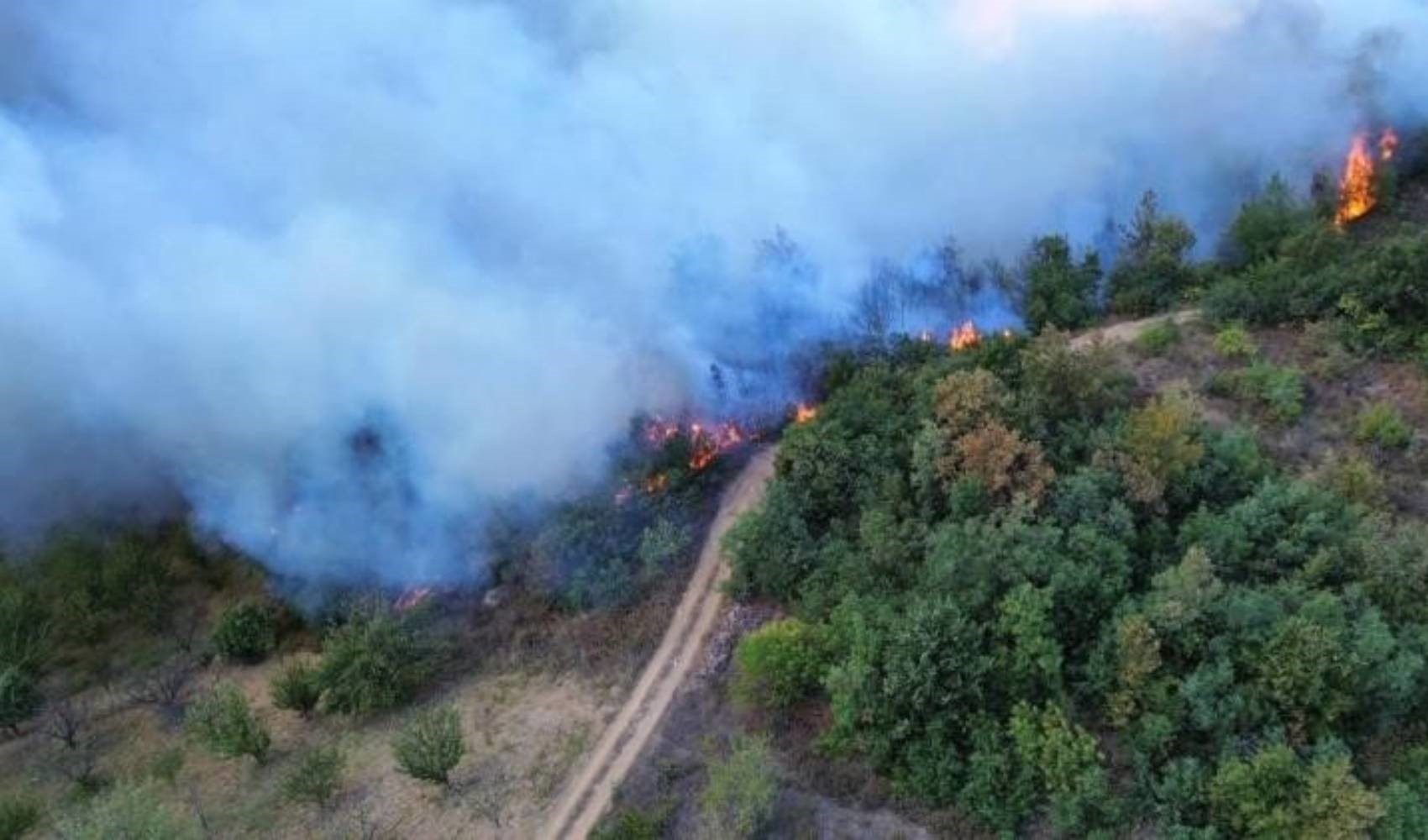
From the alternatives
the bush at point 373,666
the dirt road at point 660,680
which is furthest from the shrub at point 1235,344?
the bush at point 373,666

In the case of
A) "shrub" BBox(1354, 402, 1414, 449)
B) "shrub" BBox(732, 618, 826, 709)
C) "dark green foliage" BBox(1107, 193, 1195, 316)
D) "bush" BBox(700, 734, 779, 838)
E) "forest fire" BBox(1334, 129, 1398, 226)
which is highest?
"forest fire" BBox(1334, 129, 1398, 226)

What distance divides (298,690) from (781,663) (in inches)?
623

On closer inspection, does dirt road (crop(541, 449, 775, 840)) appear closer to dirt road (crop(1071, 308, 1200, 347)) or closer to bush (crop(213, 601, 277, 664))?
dirt road (crop(1071, 308, 1200, 347))

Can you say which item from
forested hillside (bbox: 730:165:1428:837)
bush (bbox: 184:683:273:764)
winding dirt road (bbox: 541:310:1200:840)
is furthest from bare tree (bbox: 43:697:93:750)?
forested hillside (bbox: 730:165:1428:837)

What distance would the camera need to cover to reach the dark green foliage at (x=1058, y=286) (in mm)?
42844

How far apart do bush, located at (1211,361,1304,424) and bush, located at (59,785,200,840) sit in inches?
1342

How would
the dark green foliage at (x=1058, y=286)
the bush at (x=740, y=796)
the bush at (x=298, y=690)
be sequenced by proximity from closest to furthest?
1. the bush at (x=740, y=796)
2. the bush at (x=298, y=690)
3. the dark green foliage at (x=1058, y=286)

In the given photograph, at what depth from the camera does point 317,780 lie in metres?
29.7

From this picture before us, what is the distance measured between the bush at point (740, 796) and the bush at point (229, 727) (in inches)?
554

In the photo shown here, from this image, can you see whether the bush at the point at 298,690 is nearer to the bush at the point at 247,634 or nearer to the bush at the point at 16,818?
the bush at the point at 247,634

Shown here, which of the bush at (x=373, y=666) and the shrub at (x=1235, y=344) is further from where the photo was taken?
the shrub at (x=1235, y=344)

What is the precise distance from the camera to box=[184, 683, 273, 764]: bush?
31.6 m

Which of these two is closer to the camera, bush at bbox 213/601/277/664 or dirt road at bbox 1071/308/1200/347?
bush at bbox 213/601/277/664

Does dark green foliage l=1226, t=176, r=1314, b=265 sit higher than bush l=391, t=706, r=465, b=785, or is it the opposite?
dark green foliage l=1226, t=176, r=1314, b=265
